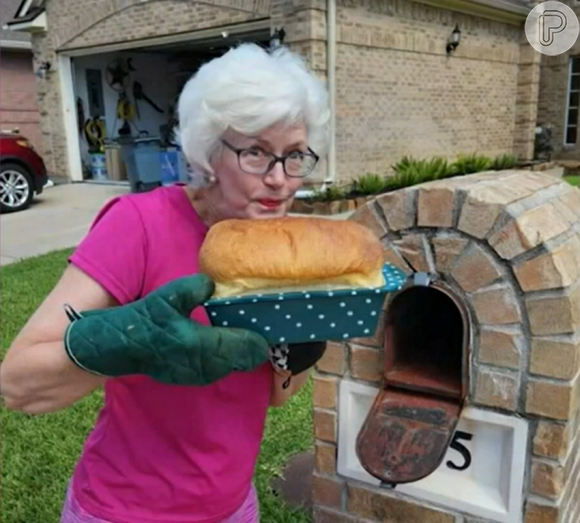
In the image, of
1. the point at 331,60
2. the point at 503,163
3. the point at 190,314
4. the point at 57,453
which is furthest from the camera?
the point at 503,163

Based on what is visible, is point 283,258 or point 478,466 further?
point 478,466

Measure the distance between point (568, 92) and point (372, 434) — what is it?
16.4 meters

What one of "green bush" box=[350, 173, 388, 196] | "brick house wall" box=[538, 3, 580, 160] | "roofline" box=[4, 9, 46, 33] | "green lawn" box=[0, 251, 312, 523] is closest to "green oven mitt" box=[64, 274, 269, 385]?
"green lawn" box=[0, 251, 312, 523]

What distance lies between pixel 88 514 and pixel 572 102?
17307mm

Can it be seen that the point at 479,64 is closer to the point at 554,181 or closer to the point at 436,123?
the point at 436,123

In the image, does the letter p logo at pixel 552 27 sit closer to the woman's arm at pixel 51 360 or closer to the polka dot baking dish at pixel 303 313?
the polka dot baking dish at pixel 303 313

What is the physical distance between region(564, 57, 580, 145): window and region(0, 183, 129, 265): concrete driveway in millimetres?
10911

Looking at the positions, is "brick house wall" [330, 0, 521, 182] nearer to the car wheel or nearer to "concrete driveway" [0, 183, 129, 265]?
"concrete driveway" [0, 183, 129, 265]

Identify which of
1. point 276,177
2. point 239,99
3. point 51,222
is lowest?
point 51,222

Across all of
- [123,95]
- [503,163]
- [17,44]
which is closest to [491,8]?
[503,163]

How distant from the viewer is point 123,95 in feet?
53.0

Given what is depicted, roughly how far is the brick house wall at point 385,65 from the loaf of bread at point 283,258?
740 cm

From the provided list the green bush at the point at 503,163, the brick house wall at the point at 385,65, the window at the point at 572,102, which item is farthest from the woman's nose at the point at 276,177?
the window at the point at 572,102

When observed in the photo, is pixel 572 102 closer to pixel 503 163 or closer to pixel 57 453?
pixel 503 163
